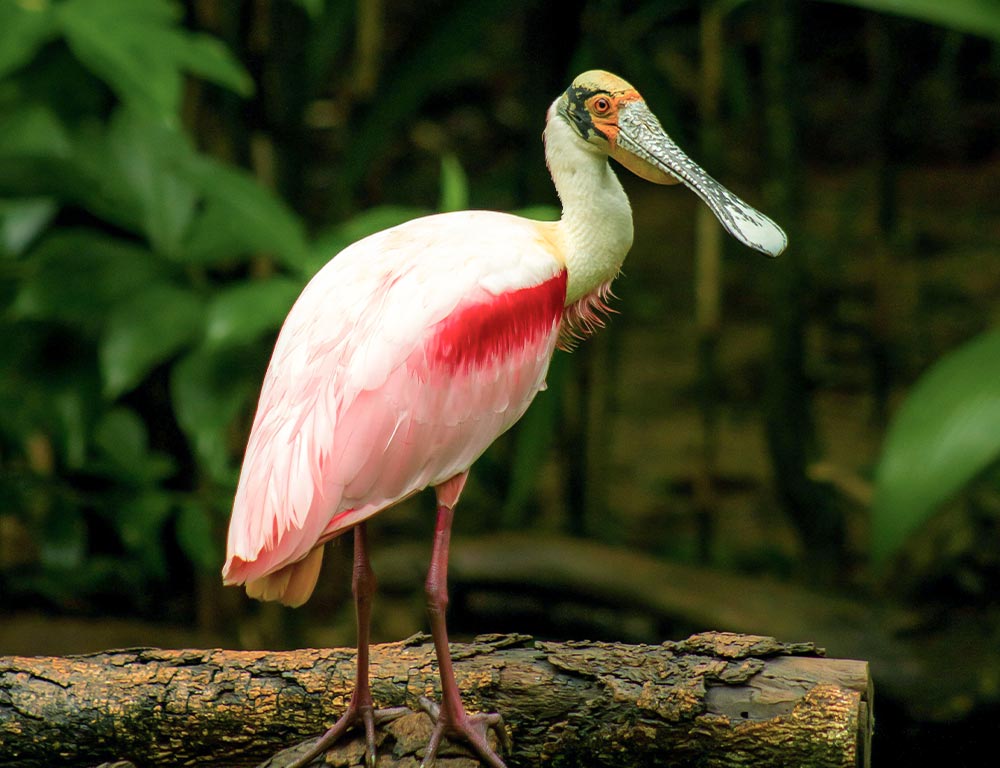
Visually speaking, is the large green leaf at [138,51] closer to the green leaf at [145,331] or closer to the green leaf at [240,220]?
the green leaf at [240,220]

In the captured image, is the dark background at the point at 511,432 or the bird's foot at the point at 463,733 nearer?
the bird's foot at the point at 463,733

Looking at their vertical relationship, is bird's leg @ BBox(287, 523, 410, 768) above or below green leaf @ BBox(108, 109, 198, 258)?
below

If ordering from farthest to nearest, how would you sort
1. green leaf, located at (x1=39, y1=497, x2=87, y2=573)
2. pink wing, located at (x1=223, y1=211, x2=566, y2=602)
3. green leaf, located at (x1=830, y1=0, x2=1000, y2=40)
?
green leaf, located at (x1=39, y1=497, x2=87, y2=573)
green leaf, located at (x1=830, y1=0, x2=1000, y2=40)
pink wing, located at (x1=223, y1=211, x2=566, y2=602)

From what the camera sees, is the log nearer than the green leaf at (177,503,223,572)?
Yes

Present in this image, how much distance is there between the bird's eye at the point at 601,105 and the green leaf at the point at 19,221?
155cm

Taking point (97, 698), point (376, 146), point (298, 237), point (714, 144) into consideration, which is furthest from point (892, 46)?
point (97, 698)

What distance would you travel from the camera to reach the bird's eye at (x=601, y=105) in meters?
1.68

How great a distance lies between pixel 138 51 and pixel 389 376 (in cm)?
124

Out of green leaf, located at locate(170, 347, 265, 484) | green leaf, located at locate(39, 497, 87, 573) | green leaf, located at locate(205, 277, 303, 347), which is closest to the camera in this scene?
green leaf, located at locate(205, 277, 303, 347)

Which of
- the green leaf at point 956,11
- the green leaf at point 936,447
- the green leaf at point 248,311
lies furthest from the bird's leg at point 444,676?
the green leaf at point 956,11

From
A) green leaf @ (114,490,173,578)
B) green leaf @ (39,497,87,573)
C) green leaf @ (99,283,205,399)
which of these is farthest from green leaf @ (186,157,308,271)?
green leaf @ (39,497,87,573)

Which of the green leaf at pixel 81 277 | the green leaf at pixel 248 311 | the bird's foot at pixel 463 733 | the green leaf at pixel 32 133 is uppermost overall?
the green leaf at pixel 32 133

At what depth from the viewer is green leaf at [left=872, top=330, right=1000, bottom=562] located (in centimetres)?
215

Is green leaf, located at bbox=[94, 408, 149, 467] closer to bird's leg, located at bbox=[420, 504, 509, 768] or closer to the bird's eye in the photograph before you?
bird's leg, located at bbox=[420, 504, 509, 768]
